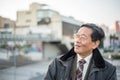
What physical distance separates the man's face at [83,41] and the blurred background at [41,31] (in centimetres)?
32

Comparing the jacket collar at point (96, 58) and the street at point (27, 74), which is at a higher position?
the jacket collar at point (96, 58)

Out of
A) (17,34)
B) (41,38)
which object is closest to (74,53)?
(17,34)

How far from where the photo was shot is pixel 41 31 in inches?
182

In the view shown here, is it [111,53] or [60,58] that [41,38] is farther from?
[60,58]

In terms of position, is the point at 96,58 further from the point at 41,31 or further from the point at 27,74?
the point at 41,31

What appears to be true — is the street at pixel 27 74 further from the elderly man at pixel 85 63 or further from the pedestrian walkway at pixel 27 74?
the elderly man at pixel 85 63

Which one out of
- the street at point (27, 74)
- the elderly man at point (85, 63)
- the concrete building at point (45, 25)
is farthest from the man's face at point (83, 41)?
the street at point (27, 74)

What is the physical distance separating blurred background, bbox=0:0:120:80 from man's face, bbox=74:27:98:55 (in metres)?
0.32

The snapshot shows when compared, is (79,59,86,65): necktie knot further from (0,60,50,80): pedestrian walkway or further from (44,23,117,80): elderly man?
(0,60,50,80): pedestrian walkway

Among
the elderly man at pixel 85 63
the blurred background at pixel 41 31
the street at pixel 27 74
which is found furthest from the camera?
the street at pixel 27 74

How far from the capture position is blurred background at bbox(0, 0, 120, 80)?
2.59 m

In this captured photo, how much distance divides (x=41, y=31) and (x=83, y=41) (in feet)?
12.6

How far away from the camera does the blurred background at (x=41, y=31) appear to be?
8.50 ft

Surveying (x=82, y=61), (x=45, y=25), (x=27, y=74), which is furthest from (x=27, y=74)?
(x=82, y=61)
